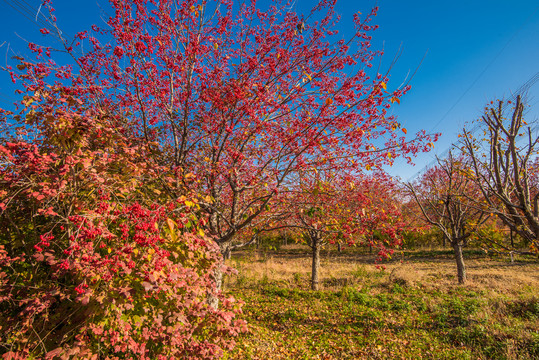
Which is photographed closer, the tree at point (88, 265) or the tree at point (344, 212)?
the tree at point (88, 265)

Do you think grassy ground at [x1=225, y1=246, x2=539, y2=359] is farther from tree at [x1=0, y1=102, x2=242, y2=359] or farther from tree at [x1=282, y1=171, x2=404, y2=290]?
tree at [x1=0, y1=102, x2=242, y2=359]

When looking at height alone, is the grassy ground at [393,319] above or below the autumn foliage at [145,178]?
below

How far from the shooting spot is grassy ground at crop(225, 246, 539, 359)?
519 centimetres

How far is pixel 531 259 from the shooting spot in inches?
618

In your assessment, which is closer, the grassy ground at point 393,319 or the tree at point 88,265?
the tree at point 88,265

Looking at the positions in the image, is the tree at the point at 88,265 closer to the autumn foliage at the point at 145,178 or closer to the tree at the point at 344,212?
the autumn foliage at the point at 145,178

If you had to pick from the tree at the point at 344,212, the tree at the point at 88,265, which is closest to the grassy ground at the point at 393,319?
the tree at the point at 344,212

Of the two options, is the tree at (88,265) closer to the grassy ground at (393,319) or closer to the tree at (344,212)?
the tree at (344,212)

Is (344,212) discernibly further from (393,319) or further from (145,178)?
(145,178)

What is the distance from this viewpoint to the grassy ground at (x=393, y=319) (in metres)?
5.19

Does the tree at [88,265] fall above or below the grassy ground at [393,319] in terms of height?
above

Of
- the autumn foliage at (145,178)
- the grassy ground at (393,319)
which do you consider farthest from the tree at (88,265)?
the grassy ground at (393,319)

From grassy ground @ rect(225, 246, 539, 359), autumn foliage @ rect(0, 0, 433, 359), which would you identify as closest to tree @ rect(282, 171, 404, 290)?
autumn foliage @ rect(0, 0, 433, 359)

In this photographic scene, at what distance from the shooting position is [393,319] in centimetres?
671
